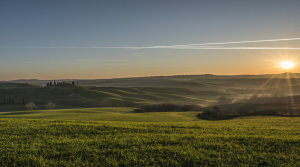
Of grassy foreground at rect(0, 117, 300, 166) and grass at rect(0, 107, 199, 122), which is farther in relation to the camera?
grass at rect(0, 107, 199, 122)

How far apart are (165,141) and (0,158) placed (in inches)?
257

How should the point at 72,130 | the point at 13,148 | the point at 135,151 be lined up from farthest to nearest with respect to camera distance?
the point at 72,130
the point at 13,148
the point at 135,151

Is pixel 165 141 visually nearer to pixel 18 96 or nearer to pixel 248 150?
pixel 248 150

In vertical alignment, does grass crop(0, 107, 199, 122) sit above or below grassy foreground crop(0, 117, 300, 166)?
below

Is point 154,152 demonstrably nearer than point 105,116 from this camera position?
Yes

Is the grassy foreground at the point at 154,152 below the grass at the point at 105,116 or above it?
above

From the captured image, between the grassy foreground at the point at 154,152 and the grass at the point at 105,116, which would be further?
the grass at the point at 105,116

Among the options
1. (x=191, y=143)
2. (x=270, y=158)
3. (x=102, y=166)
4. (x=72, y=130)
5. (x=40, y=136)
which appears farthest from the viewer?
(x=72, y=130)

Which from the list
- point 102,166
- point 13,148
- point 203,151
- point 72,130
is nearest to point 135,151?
point 102,166

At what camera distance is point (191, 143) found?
8805 mm

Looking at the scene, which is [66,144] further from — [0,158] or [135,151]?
[135,151]

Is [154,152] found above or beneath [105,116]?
above

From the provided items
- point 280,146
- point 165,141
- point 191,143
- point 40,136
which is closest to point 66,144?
point 40,136

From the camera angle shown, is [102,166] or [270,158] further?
[270,158]
